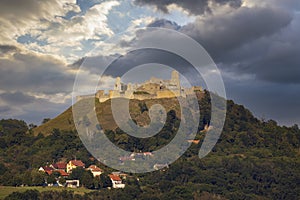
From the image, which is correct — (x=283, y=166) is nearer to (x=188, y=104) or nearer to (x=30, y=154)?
(x=188, y=104)

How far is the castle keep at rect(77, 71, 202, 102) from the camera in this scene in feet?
358

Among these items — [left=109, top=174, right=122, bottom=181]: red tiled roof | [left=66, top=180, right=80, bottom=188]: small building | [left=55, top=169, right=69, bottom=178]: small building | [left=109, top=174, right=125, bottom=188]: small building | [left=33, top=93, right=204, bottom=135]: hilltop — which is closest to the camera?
[left=109, top=174, right=125, bottom=188]: small building

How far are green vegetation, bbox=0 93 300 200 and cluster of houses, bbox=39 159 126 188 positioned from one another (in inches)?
56.8

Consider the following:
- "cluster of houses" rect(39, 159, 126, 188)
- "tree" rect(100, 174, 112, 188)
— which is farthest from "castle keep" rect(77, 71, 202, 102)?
"tree" rect(100, 174, 112, 188)

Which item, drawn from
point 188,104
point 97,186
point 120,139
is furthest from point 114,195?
point 188,104

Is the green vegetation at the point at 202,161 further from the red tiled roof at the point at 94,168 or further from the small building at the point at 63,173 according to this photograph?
the small building at the point at 63,173

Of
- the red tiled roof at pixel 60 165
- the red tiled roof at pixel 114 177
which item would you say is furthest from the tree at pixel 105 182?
the red tiled roof at pixel 60 165

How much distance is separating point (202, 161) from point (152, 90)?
3079 cm

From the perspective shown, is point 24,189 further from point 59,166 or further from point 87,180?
point 59,166

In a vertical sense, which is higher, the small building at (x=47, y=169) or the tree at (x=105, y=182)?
the small building at (x=47, y=169)

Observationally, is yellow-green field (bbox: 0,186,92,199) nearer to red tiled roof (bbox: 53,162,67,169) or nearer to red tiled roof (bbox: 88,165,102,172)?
red tiled roof (bbox: 88,165,102,172)

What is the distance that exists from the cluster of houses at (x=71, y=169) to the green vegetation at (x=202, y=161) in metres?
1.44

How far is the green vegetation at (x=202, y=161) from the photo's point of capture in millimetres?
71688

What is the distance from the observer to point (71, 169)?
7994 centimetres
